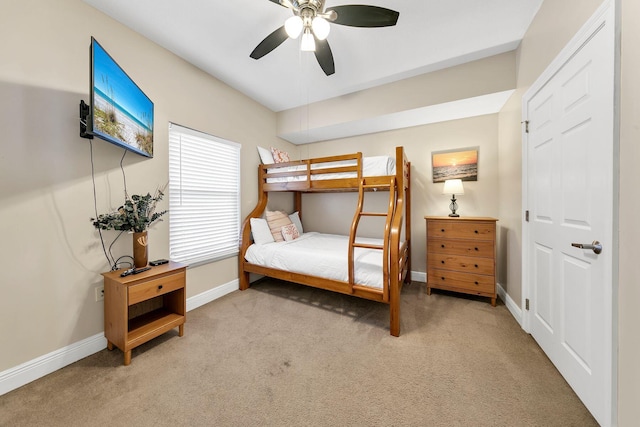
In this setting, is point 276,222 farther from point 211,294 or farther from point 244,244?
point 211,294

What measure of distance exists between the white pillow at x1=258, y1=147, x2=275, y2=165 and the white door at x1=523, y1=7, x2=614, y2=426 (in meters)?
3.08

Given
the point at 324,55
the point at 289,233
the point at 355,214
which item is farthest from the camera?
the point at 289,233

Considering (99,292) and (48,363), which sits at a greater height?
(99,292)

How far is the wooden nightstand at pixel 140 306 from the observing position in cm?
160

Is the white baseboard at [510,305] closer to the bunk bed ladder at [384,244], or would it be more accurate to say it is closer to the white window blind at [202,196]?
the bunk bed ladder at [384,244]

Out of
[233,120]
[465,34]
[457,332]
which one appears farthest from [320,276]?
[465,34]

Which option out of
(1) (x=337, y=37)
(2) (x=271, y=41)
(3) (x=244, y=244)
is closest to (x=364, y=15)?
(1) (x=337, y=37)

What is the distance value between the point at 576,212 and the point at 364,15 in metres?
1.92

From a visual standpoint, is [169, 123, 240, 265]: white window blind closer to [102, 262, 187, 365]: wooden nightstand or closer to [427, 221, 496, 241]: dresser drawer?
[102, 262, 187, 365]: wooden nightstand

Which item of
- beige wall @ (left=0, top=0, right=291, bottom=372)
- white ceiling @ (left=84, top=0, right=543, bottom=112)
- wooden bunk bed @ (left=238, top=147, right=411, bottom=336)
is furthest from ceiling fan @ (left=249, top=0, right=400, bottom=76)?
beige wall @ (left=0, top=0, right=291, bottom=372)

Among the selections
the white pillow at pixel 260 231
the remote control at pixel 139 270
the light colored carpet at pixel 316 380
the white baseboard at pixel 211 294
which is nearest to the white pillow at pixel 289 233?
the white pillow at pixel 260 231

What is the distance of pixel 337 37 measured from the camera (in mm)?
2115

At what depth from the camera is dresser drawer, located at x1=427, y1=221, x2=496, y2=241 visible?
98.9 inches

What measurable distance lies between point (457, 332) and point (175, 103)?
3704 millimetres
